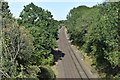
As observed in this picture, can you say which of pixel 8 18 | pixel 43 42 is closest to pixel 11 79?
pixel 8 18

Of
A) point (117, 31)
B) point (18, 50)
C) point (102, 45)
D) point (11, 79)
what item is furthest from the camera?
point (102, 45)

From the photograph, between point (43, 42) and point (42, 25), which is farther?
point (42, 25)

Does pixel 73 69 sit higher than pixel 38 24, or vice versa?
pixel 38 24

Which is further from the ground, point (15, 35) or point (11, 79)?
point (15, 35)

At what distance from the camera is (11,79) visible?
40.7 feet

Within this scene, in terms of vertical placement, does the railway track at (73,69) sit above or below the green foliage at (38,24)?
below

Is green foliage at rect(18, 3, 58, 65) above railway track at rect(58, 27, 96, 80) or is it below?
above

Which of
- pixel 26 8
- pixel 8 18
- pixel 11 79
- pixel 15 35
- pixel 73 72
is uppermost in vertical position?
pixel 26 8

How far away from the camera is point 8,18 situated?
1487 centimetres

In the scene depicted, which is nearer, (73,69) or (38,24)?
(38,24)

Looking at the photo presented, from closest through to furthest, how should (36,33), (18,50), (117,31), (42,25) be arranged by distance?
(18,50)
(117,31)
(36,33)
(42,25)

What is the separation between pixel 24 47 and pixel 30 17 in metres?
14.9

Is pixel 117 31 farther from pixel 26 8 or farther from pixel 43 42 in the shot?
pixel 26 8

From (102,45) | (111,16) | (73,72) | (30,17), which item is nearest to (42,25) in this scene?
(30,17)
